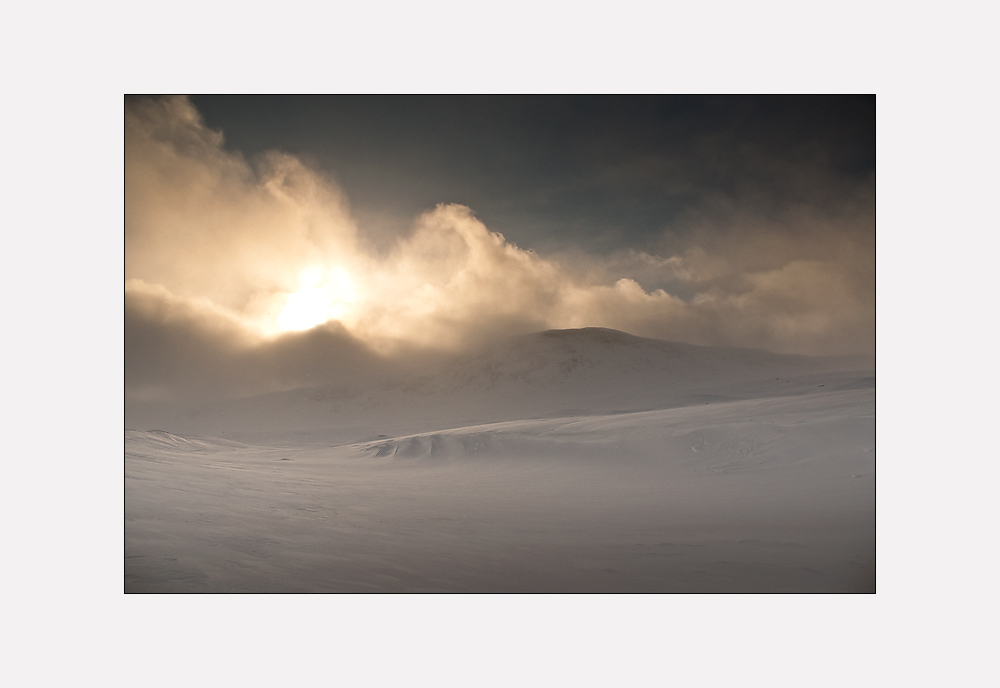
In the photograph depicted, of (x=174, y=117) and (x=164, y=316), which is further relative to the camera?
(x=164, y=316)

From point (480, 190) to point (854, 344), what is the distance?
5.78 metres

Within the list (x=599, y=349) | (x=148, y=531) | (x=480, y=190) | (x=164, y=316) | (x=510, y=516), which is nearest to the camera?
(x=148, y=531)

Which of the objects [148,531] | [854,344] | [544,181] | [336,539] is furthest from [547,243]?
[148,531]

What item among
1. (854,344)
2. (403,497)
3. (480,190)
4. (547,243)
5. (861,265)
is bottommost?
(403,497)

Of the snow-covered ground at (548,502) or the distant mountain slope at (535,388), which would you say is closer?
the snow-covered ground at (548,502)

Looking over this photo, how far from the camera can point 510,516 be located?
14.4 feet

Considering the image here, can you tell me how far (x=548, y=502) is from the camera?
498 cm

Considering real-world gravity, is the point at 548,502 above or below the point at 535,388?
below

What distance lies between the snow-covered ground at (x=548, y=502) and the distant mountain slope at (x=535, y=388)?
163 mm

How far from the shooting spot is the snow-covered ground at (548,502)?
10.8ft

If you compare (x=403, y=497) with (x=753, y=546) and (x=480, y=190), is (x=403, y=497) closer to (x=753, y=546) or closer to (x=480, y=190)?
(x=753, y=546)

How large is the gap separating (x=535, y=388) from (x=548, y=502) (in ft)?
37.1

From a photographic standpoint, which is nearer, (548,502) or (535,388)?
(548,502)

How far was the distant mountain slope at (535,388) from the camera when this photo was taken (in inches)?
371
